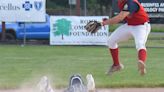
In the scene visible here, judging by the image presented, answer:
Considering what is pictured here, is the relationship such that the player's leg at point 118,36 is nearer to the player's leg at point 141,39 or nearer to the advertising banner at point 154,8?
the player's leg at point 141,39

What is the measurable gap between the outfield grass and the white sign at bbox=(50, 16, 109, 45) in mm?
3729

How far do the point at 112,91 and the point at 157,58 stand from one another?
26.1 ft

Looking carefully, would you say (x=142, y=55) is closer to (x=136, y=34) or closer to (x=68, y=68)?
(x=136, y=34)

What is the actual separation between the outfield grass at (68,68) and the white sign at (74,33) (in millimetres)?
3729

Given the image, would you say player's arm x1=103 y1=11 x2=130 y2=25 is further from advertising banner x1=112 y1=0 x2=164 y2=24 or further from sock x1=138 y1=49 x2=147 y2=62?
advertising banner x1=112 y1=0 x2=164 y2=24

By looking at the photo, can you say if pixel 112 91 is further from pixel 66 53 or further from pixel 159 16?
pixel 159 16

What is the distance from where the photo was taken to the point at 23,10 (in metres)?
25.7

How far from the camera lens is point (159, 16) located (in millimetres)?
28281

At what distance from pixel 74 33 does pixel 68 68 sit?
33.1 feet

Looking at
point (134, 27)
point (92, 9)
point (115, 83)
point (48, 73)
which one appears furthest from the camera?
point (92, 9)

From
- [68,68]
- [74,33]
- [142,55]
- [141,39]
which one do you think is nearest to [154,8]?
[74,33]

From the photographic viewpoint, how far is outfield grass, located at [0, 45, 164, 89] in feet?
39.0

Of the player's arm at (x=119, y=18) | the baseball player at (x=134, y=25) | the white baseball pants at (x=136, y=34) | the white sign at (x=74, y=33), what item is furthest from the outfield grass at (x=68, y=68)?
the white sign at (x=74, y=33)

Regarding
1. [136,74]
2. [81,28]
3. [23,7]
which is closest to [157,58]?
[136,74]
